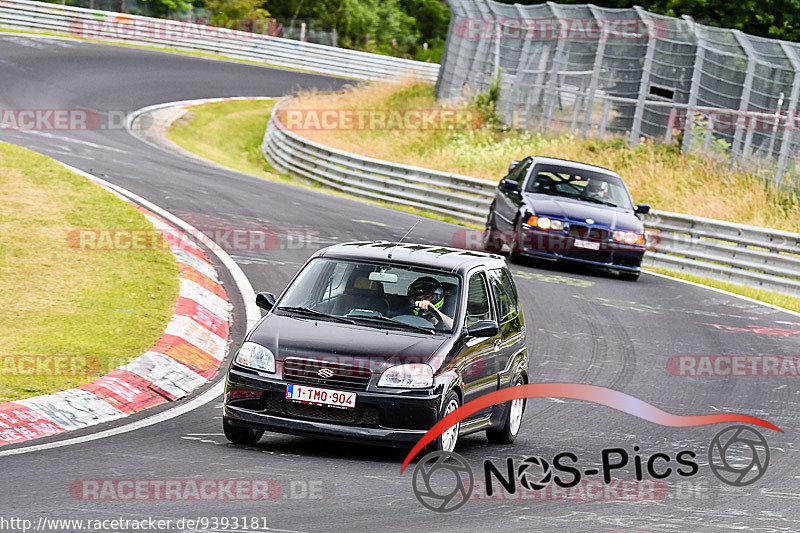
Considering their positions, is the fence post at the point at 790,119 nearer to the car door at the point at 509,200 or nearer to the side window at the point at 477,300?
the car door at the point at 509,200

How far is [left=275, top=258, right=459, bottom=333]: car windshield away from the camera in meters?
8.81

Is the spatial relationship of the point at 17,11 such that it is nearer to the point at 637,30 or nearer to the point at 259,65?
the point at 259,65

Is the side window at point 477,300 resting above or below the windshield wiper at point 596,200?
above

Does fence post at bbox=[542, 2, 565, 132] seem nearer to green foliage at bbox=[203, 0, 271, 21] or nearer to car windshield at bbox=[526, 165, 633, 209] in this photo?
car windshield at bbox=[526, 165, 633, 209]

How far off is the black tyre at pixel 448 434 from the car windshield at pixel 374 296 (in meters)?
0.60

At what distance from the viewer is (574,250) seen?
18891 millimetres

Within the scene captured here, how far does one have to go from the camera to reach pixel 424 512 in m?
6.76

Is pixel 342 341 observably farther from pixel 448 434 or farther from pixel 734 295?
pixel 734 295

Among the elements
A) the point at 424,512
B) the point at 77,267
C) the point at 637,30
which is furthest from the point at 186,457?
the point at 637,30

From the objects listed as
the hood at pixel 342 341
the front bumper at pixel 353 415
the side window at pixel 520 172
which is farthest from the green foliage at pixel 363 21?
the front bumper at pixel 353 415

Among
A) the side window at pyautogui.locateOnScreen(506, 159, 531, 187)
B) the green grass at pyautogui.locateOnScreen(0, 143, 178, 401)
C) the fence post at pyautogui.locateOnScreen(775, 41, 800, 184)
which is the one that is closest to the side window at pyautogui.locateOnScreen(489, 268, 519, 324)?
the green grass at pyautogui.locateOnScreen(0, 143, 178, 401)

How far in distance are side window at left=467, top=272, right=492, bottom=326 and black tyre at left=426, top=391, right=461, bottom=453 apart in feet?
2.77

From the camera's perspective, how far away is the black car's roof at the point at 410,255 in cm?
923

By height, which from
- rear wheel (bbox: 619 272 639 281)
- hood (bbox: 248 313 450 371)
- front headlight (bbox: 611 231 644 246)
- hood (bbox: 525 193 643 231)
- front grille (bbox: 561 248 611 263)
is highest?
hood (bbox: 248 313 450 371)
